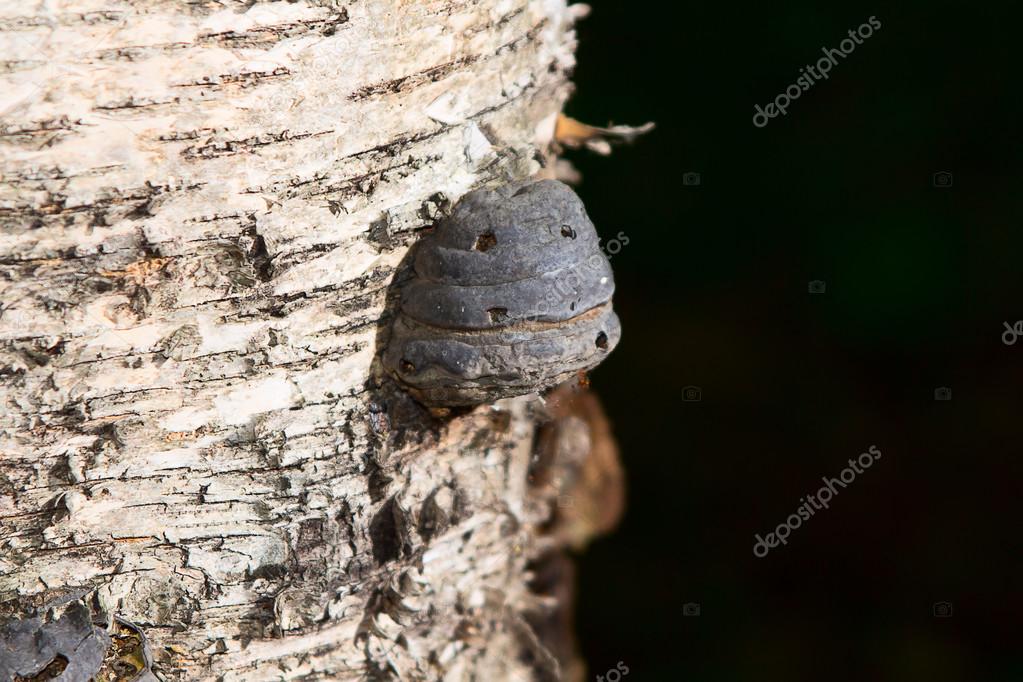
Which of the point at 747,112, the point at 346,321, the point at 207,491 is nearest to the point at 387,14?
the point at 346,321

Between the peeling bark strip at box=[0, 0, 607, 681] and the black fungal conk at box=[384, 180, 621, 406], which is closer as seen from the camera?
the peeling bark strip at box=[0, 0, 607, 681]

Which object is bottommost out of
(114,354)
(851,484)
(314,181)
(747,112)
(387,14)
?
(851,484)

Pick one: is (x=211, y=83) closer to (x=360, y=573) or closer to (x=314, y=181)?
(x=314, y=181)

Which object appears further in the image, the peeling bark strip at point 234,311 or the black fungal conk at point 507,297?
the black fungal conk at point 507,297
